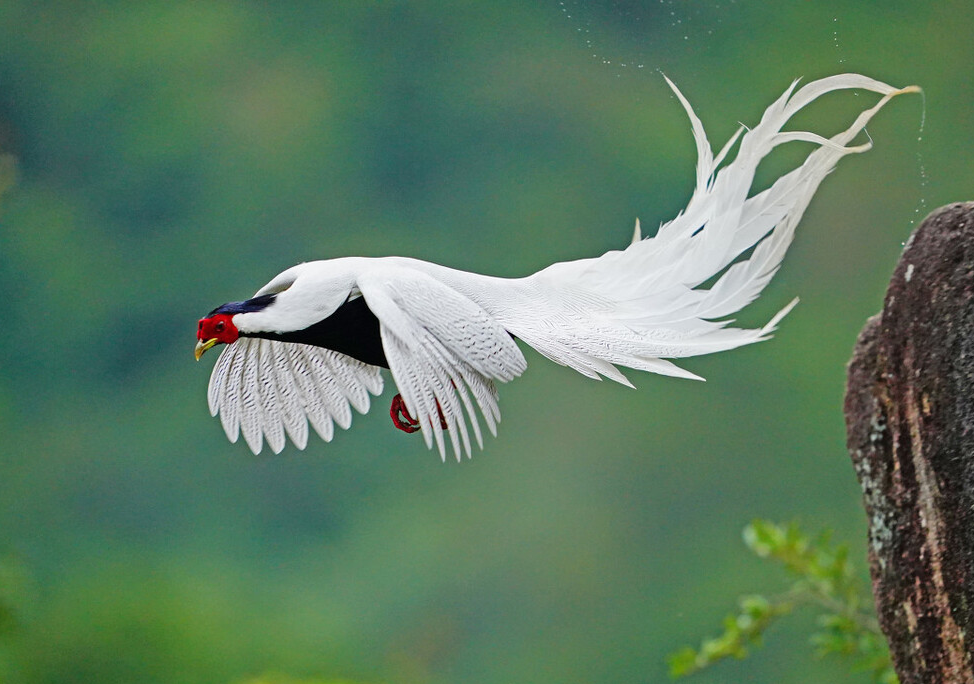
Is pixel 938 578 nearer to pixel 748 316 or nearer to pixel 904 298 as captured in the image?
pixel 904 298

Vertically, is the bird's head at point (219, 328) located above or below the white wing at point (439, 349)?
above

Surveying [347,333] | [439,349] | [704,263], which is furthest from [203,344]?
[704,263]

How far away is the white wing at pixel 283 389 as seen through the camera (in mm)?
Answer: 1511

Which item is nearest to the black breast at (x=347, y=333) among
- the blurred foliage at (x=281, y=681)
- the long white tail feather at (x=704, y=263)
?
the long white tail feather at (x=704, y=263)

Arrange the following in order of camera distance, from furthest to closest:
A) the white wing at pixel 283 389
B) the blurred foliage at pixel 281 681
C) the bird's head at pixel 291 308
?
the blurred foliage at pixel 281 681
the white wing at pixel 283 389
the bird's head at pixel 291 308

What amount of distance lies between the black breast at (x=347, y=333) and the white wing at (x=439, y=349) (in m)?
0.06

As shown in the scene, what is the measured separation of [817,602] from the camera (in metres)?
2.27

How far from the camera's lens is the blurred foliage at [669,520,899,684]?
2.19 metres

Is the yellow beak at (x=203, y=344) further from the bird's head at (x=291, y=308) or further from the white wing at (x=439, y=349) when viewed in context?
the white wing at (x=439, y=349)

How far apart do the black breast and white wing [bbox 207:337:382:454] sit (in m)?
0.17

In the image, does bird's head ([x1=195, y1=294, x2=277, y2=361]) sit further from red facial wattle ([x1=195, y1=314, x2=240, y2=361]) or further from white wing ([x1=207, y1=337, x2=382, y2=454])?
white wing ([x1=207, y1=337, x2=382, y2=454])

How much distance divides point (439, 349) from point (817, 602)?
136 centimetres

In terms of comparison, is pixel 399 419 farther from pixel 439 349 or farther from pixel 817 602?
pixel 817 602

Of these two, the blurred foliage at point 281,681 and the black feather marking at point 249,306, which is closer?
the black feather marking at point 249,306
